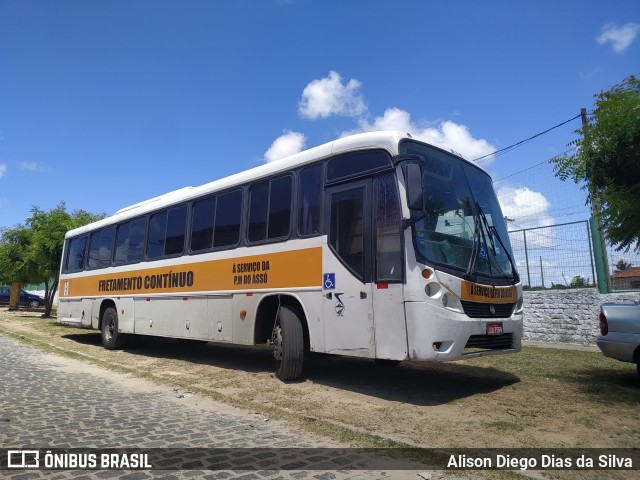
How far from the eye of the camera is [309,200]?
24.1 ft

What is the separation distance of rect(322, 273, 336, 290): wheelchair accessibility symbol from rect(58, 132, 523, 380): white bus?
0.9 inches

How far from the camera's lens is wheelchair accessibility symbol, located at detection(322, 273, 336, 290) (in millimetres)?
6709

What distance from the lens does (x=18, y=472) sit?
368cm

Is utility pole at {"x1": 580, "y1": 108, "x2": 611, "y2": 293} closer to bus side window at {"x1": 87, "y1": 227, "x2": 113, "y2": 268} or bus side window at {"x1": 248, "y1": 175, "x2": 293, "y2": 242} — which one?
bus side window at {"x1": 248, "y1": 175, "x2": 293, "y2": 242}

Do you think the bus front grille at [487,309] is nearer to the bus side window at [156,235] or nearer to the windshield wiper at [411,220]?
the windshield wiper at [411,220]

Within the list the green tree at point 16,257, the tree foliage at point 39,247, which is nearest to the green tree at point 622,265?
the tree foliage at point 39,247

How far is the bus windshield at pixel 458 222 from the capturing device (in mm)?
6043

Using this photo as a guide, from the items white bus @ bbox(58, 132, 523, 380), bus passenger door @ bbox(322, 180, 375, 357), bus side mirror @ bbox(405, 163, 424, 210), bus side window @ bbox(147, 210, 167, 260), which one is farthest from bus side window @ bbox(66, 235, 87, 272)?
bus side mirror @ bbox(405, 163, 424, 210)

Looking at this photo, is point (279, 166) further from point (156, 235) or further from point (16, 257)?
point (16, 257)

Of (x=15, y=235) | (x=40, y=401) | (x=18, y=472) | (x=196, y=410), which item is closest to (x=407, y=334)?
(x=196, y=410)

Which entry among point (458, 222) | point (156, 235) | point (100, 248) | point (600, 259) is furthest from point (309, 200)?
point (100, 248)

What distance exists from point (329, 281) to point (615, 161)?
4.34 meters

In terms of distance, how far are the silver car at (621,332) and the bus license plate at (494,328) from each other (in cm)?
179

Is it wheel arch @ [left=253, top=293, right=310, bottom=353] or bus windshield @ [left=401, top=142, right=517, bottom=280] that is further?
wheel arch @ [left=253, top=293, right=310, bottom=353]
